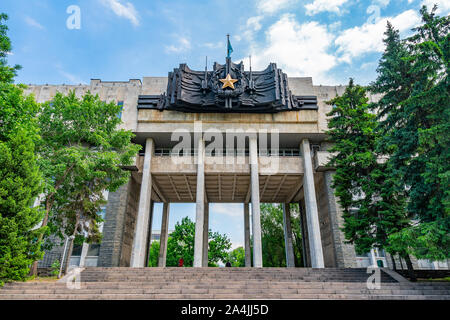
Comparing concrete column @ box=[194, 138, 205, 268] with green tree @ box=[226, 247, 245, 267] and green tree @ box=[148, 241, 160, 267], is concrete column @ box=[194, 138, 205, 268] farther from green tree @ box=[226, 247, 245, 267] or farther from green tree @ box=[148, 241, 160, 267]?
green tree @ box=[226, 247, 245, 267]

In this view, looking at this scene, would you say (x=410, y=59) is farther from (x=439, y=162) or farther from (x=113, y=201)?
(x=113, y=201)

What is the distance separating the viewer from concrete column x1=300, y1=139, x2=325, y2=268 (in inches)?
752

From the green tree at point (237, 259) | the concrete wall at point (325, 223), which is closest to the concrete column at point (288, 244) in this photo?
the concrete wall at point (325, 223)

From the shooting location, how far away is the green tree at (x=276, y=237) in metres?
32.3

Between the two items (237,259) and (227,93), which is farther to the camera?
(237,259)

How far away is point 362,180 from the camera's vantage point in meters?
14.2

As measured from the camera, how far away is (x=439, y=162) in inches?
381

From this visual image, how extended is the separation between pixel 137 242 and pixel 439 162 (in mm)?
17713

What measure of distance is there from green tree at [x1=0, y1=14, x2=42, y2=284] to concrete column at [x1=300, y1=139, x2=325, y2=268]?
53.0 feet

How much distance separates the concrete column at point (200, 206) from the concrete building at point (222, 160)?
0.07m

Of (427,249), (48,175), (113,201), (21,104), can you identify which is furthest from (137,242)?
(427,249)

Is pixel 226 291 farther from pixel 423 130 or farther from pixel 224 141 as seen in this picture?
pixel 224 141

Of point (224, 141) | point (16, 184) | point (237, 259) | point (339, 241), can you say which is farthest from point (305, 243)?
point (237, 259)

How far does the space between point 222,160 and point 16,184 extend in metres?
13.8
